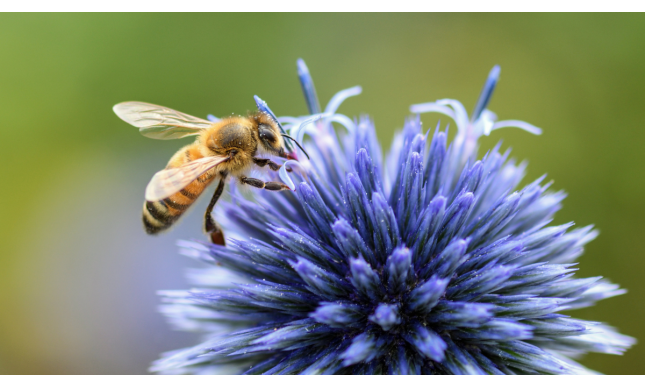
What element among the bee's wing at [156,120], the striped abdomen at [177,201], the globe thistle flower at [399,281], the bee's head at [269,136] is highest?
the bee's wing at [156,120]

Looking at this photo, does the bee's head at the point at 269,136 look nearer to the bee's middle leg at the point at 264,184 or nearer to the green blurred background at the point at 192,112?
the bee's middle leg at the point at 264,184

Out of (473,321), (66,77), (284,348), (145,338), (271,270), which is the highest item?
(66,77)

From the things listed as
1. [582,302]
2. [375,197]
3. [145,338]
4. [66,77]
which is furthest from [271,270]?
[66,77]

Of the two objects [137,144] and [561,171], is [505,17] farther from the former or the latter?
[137,144]

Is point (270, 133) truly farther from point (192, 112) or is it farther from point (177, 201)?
point (192, 112)

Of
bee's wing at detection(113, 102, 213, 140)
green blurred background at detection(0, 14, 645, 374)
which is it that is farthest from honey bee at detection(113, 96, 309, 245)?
green blurred background at detection(0, 14, 645, 374)

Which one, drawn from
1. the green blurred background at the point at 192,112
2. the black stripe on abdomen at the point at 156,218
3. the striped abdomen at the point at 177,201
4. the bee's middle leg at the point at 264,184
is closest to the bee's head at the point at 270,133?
the bee's middle leg at the point at 264,184

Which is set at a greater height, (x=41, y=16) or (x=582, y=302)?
(x=41, y=16)
